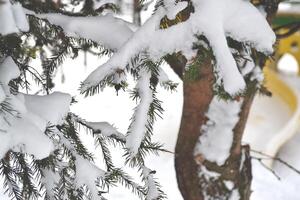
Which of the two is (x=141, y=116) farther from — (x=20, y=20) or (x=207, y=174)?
(x=207, y=174)

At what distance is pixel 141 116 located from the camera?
130 centimetres

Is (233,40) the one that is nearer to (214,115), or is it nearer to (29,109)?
(29,109)

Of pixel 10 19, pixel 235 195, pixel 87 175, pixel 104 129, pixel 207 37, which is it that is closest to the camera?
pixel 10 19

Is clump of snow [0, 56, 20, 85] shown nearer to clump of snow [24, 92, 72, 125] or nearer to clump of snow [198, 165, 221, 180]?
clump of snow [24, 92, 72, 125]

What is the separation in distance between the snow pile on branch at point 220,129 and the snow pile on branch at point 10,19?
190cm

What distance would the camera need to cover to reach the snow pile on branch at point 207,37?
1097 mm

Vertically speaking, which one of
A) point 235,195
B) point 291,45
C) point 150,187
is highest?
point 150,187

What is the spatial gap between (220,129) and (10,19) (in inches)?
80.1

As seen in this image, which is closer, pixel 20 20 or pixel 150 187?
pixel 20 20

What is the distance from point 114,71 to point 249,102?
5.67ft

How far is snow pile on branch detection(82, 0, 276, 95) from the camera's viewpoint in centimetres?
110

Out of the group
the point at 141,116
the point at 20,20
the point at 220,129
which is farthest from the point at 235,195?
the point at 20,20

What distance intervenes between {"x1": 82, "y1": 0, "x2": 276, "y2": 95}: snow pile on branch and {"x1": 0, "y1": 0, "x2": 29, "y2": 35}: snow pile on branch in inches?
11.6

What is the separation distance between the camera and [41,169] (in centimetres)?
154
